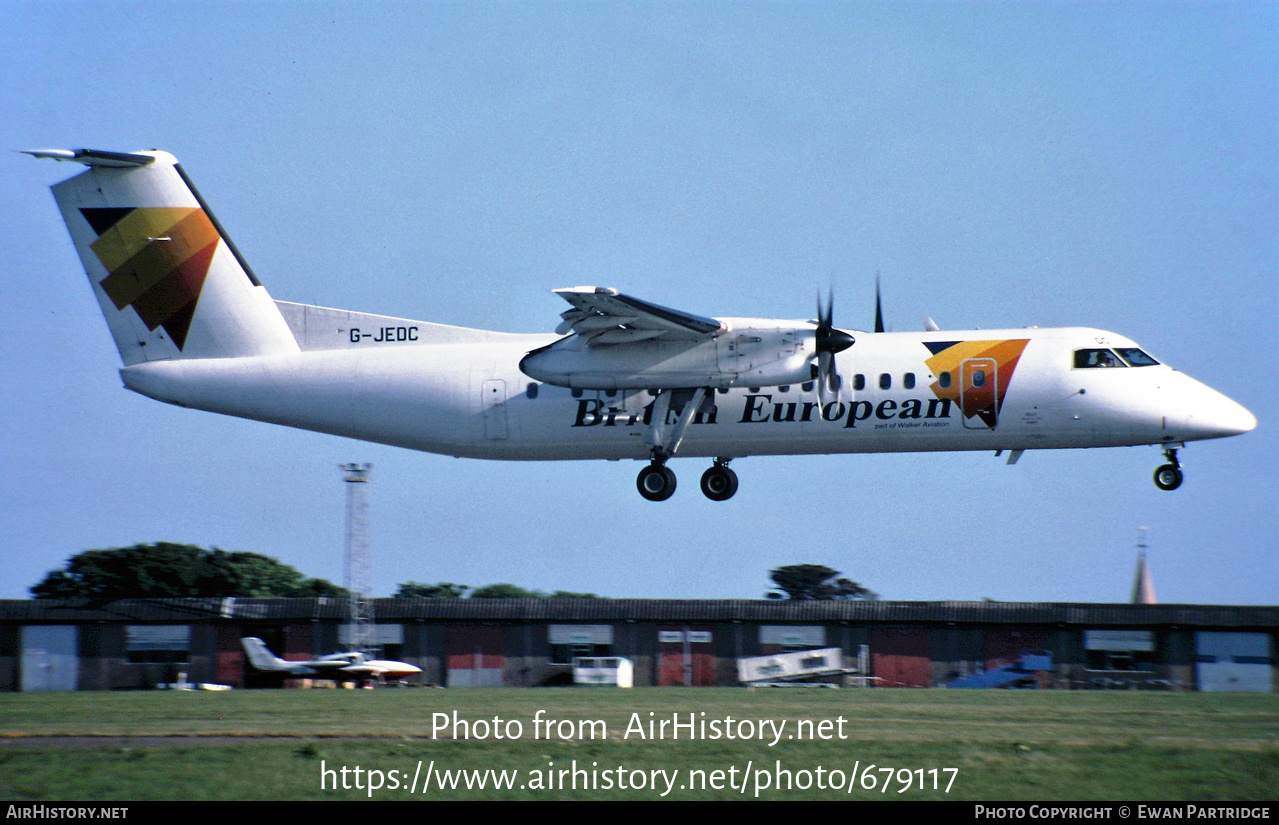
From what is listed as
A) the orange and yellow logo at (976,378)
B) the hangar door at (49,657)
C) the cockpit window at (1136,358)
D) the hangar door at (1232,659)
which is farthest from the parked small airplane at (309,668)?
the hangar door at (1232,659)

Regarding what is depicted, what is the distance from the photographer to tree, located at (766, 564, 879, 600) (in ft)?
243

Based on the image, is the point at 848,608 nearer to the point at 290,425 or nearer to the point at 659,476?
the point at 659,476

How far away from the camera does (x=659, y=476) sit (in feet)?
72.4

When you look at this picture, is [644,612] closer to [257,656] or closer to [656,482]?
[257,656]

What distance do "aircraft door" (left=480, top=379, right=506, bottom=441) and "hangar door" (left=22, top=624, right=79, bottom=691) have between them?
20.3 meters

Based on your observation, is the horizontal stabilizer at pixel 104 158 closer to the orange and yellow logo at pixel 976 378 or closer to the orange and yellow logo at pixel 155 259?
the orange and yellow logo at pixel 155 259

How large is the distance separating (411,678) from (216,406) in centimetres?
1539

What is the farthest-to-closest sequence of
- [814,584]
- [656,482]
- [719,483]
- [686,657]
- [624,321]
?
[814,584] → [686,657] → [719,483] → [656,482] → [624,321]

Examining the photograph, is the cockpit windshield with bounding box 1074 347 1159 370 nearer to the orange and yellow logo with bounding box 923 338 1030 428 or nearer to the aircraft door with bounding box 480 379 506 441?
the orange and yellow logo with bounding box 923 338 1030 428

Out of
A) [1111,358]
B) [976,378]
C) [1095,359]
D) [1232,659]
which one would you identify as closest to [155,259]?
[976,378]

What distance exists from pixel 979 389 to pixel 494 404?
8081mm

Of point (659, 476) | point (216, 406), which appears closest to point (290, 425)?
point (216, 406)

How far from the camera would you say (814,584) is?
7475 cm

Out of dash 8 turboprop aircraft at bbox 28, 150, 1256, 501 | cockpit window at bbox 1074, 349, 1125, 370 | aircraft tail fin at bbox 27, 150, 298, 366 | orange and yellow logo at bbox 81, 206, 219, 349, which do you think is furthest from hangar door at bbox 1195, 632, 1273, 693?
orange and yellow logo at bbox 81, 206, 219, 349
